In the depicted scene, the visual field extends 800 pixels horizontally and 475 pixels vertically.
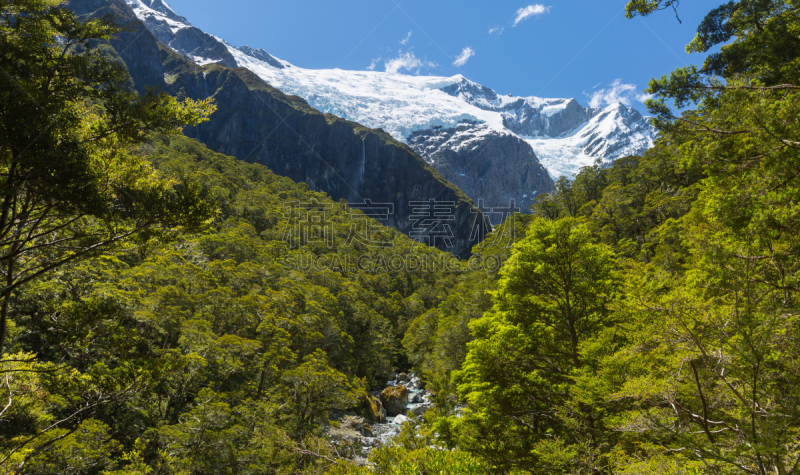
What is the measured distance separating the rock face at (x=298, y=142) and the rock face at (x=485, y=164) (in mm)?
44369

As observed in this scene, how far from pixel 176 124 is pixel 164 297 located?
15227 millimetres

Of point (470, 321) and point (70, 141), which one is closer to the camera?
point (70, 141)

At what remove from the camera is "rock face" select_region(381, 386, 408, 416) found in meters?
29.1

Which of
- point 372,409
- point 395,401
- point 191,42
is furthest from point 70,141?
point 191,42

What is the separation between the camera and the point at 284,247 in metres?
44.4

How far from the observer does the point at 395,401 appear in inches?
1153

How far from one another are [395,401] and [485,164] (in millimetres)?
178741

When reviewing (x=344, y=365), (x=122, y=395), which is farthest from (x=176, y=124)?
(x=344, y=365)

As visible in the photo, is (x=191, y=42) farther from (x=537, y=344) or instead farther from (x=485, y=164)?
(x=537, y=344)

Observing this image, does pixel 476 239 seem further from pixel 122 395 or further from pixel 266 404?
pixel 122 395

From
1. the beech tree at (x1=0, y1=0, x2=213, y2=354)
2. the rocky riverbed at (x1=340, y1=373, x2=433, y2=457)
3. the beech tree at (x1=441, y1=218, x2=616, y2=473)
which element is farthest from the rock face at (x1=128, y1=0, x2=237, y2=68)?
the beech tree at (x1=441, y1=218, x2=616, y2=473)

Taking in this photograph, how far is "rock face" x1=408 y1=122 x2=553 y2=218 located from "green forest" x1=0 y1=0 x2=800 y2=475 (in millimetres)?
173236

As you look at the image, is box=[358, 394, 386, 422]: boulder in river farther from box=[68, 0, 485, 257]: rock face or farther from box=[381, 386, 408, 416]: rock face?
box=[68, 0, 485, 257]: rock face

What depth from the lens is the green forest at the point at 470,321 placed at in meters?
5.74
